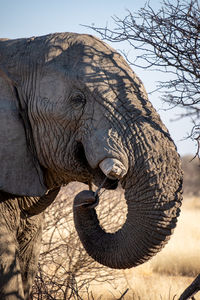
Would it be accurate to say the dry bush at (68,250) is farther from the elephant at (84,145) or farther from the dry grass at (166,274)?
the elephant at (84,145)

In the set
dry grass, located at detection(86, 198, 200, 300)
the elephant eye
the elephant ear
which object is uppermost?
the elephant eye

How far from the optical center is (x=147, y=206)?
10.2 ft

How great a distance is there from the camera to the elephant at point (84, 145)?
313 centimetres

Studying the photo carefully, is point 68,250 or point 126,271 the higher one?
point 68,250

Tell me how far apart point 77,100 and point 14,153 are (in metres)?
0.51

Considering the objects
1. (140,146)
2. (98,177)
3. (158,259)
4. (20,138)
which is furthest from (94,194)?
(158,259)

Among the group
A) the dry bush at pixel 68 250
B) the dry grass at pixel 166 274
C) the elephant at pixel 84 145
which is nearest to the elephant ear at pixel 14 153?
the elephant at pixel 84 145

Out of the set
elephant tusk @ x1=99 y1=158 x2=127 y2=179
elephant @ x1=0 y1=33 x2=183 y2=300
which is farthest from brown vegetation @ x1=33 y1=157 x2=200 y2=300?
elephant tusk @ x1=99 y1=158 x2=127 y2=179

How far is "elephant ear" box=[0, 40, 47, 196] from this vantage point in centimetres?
345

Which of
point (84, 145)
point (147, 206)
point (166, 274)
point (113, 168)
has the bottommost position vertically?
point (166, 274)

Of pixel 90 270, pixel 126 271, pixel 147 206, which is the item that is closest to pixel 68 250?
pixel 90 270

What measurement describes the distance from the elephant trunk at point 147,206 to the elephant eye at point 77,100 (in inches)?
18.4

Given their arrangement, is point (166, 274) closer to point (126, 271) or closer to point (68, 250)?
point (126, 271)

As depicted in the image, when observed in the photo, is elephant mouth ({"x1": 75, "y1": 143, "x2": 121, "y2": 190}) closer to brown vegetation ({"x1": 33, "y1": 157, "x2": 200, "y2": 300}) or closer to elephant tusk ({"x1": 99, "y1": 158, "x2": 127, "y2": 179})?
elephant tusk ({"x1": 99, "y1": 158, "x2": 127, "y2": 179})
